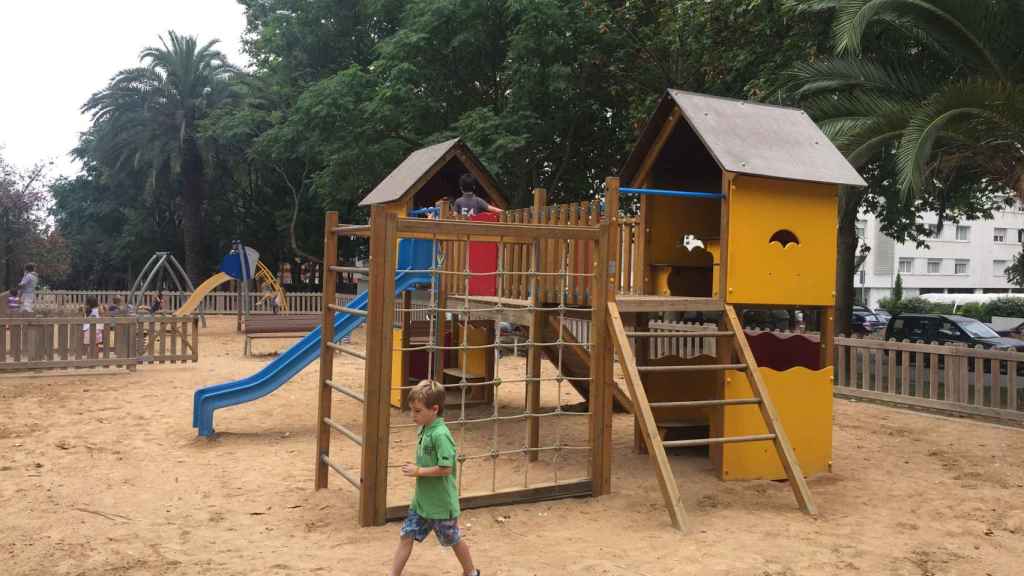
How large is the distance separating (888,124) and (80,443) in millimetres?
11521

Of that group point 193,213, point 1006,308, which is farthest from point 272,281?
point 1006,308

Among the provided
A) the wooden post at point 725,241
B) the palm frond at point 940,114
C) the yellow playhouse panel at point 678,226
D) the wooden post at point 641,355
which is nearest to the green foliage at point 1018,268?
the palm frond at point 940,114

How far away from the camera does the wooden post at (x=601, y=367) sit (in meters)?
7.05

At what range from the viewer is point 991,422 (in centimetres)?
1144

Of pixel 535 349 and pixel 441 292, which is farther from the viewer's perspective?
pixel 441 292

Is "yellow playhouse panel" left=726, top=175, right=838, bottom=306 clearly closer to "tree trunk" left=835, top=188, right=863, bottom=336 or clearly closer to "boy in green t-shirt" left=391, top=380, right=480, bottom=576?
"boy in green t-shirt" left=391, top=380, right=480, bottom=576

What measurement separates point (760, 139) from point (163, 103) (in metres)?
32.9

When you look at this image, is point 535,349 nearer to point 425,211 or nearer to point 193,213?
point 425,211

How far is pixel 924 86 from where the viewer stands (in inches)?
508

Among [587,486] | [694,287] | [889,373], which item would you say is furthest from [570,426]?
[889,373]

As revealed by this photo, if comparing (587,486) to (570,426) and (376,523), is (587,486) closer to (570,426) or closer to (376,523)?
(376,523)

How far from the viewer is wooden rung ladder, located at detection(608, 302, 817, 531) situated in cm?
634

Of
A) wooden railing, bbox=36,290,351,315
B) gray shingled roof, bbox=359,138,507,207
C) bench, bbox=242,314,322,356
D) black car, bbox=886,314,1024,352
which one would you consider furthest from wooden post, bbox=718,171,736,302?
wooden railing, bbox=36,290,351,315

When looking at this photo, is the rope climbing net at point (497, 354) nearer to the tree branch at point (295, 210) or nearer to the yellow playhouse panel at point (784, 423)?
the yellow playhouse panel at point (784, 423)
